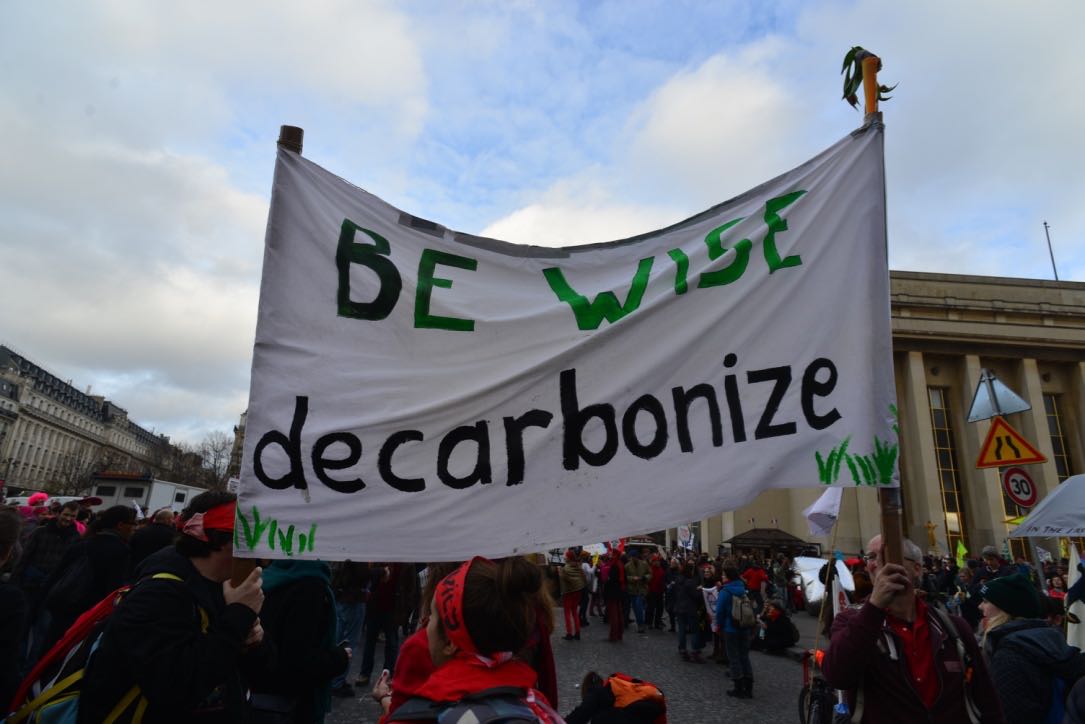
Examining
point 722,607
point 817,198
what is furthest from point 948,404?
point 817,198

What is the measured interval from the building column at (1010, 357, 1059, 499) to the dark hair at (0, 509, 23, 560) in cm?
4779

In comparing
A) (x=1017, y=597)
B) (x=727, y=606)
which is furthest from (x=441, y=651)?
(x=727, y=606)

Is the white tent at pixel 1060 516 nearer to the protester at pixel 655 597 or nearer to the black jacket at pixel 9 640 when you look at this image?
the black jacket at pixel 9 640

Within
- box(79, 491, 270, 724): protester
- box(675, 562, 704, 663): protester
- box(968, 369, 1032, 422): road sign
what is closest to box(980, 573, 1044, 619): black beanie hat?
A: box(79, 491, 270, 724): protester

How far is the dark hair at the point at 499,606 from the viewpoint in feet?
5.55

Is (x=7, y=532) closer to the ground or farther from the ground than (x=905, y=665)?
farther from the ground

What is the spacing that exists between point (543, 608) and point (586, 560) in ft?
59.7

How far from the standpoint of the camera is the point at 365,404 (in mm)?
2439

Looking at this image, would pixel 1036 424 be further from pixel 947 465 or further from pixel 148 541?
pixel 148 541

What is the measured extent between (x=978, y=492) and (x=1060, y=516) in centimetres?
3939

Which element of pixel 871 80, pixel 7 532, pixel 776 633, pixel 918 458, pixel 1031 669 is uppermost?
pixel 918 458

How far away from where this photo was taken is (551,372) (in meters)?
2.63

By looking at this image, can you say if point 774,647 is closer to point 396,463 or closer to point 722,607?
point 722,607

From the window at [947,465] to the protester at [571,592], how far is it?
34.7 m
